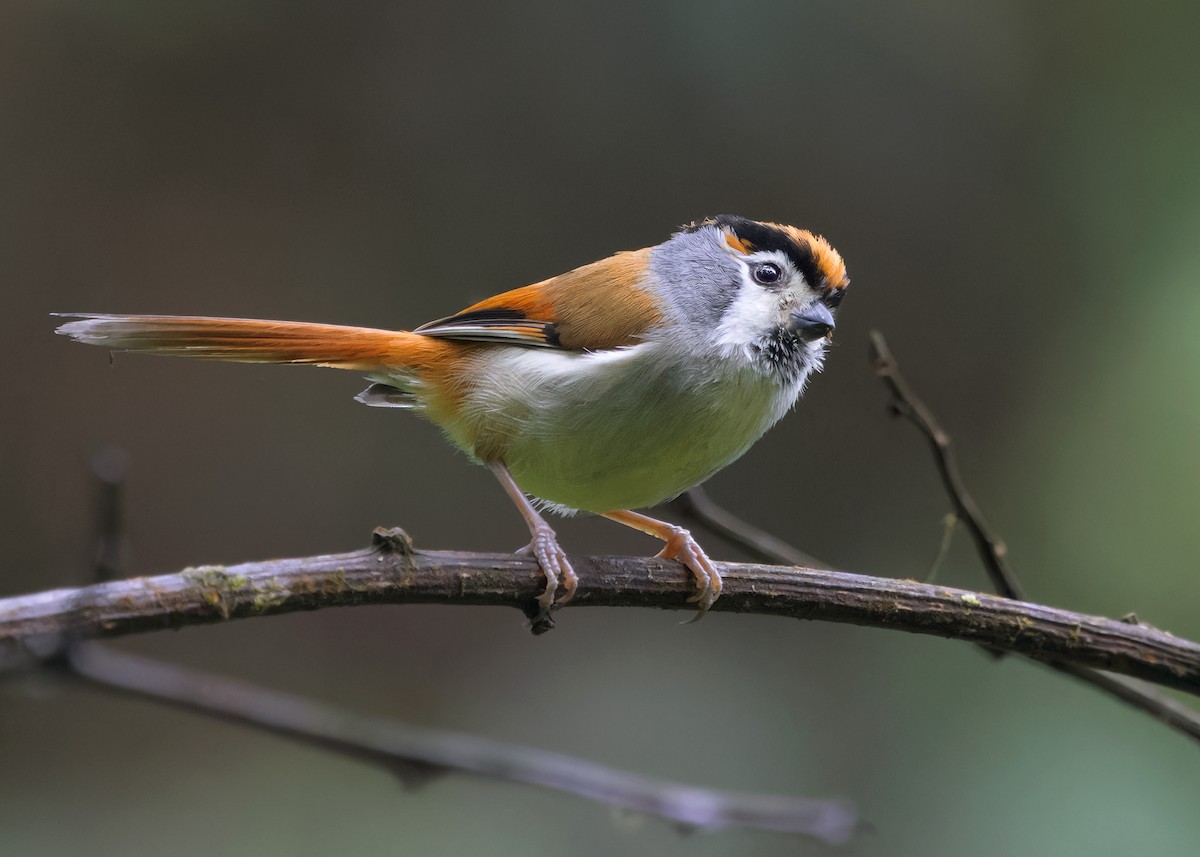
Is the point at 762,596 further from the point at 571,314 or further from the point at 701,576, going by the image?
the point at 571,314

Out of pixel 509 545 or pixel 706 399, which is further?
pixel 509 545

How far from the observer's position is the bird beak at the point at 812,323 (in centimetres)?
316

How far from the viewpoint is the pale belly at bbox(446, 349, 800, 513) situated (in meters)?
2.97

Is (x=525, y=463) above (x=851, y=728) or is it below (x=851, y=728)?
above

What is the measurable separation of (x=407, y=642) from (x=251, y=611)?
333 cm

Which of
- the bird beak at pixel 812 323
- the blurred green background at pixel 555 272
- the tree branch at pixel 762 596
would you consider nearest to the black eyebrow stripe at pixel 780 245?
the bird beak at pixel 812 323

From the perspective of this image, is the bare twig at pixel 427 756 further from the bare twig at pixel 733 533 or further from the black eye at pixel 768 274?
the black eye at pixel 768 274

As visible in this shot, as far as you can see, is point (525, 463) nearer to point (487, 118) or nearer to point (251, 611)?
point (251, 611)

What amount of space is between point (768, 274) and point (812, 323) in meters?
0.27

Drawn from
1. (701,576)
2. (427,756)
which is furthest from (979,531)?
(427,756)

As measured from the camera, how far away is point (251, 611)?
201 centimetres

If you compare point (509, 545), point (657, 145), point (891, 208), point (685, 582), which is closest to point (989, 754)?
point (685, 582)

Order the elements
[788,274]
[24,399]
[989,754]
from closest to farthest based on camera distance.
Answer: [788,274], [989,754], [24,399]

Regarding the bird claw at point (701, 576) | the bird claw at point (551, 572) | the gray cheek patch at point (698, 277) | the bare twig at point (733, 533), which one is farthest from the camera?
the gray cheek patch at point (698, 277)
